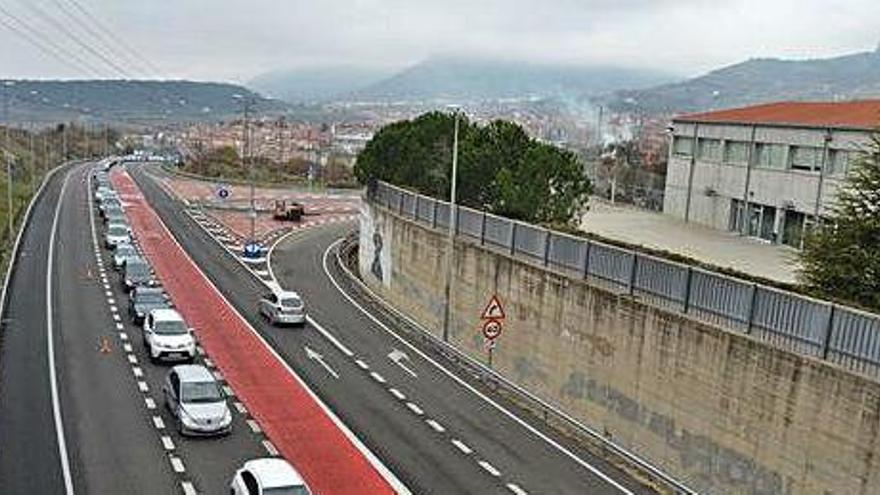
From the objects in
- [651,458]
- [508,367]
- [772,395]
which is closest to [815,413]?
[772,395]

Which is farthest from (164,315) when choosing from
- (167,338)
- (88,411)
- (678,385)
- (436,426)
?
(678,385)

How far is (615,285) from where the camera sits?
26.3 m

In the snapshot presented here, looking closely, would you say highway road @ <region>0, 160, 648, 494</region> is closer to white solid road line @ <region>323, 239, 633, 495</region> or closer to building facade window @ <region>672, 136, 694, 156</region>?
white solid road line @ <region>323, 239, 633, 495</region>

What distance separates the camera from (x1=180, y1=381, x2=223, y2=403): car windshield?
2459cm

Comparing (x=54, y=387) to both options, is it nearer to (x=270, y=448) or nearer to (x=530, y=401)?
(x=270, y=448)

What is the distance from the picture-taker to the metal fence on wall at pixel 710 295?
61.8ft

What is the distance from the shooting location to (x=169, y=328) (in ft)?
104

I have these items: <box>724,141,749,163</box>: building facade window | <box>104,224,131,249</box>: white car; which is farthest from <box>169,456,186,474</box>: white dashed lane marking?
<box>724,141,749,163</box>: building facade window

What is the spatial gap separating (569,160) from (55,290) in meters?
24.1

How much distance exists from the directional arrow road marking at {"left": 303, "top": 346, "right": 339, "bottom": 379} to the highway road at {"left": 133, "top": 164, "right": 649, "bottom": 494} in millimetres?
35

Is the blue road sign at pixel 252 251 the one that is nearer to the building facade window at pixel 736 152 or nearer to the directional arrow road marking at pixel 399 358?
the directional arrow road marking at pixel 399 358

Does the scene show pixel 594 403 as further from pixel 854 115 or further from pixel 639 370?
pixel 854 115

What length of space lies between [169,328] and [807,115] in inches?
1296

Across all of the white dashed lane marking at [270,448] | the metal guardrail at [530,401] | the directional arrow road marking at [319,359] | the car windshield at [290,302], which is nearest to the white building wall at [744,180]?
the metal guardrail at [530,401]
